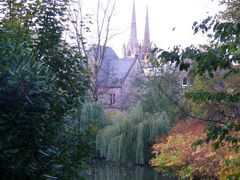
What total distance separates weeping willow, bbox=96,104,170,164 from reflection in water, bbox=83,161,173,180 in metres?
0.45

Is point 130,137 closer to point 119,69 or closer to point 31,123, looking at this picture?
point 31,123

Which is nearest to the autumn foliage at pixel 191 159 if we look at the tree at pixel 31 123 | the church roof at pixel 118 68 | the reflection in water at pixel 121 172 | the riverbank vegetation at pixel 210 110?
the riverbank vegetation at pixel 210 110

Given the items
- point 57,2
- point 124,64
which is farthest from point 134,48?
point 57,2

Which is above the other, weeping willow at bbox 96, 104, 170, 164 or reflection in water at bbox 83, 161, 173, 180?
weeping willow at bbox 96, 104, 170, 164

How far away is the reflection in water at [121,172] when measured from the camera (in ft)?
45.7

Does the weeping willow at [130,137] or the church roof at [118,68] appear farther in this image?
the church roof at [118,68]

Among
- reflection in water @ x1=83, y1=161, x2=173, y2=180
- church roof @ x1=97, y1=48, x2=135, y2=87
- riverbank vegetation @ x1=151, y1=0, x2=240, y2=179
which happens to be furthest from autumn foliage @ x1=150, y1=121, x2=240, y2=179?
church roof @ x1=97, y1=48, x2=135, y2=87

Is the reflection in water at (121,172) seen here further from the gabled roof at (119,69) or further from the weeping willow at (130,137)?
the gabled roof at (119,69)

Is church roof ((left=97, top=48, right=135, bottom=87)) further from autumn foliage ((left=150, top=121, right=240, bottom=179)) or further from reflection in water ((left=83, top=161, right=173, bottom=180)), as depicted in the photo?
autumn foliage ((left=150, top=121, right=240, bottom=179))

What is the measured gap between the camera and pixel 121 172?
15.1 meters

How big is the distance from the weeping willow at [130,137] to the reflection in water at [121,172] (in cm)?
45

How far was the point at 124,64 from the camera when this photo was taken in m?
39.0

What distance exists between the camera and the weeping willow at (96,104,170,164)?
16.8 m

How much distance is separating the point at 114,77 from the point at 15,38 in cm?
3347
